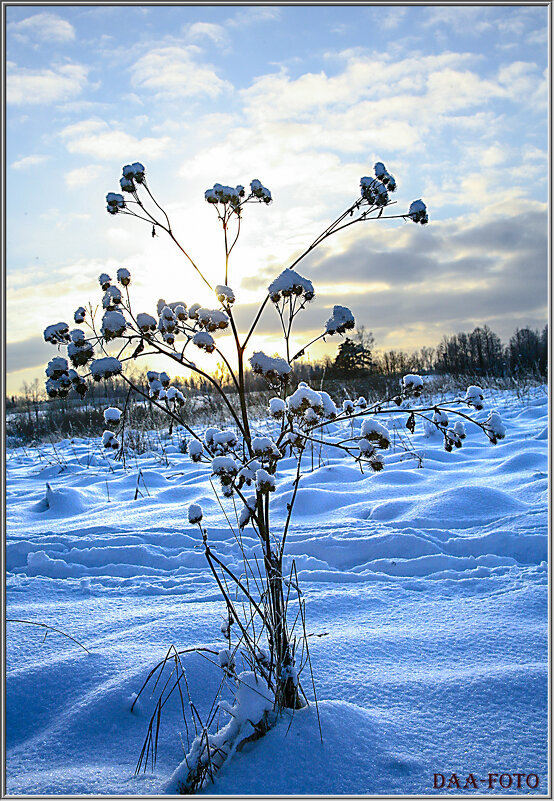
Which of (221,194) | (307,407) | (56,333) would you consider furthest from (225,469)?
(221,194)

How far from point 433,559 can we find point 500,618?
2.58ft

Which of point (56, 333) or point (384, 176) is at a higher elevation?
point (384, 176)

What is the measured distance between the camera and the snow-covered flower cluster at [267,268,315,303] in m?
1.44

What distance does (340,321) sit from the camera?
151 cm

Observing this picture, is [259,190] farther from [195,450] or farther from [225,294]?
[195,450]

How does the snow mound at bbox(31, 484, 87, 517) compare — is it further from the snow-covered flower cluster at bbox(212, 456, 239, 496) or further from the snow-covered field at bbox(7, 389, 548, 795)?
the snow-covered flower cluster at bbox(212, 456, 239, 496)

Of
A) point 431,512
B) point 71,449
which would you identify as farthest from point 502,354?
point 431,512

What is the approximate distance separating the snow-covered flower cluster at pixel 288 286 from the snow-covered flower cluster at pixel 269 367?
191 mm

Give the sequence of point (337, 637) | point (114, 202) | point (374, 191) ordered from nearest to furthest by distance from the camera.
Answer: point (374, 191), point (114, 202), point (337, 637)

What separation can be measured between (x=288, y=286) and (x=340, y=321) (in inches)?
7.7

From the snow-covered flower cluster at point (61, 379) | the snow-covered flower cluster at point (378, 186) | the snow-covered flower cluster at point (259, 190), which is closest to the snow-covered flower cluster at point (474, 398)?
the snow-covered flower cluster at point (378, 186)

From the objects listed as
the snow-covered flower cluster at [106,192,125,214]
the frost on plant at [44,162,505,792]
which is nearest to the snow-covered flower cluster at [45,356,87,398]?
the frost on plant at [44,162,505,792]

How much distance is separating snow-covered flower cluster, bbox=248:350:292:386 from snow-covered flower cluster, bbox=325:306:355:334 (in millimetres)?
236

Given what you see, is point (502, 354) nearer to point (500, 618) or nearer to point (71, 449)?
point (71, 449)
